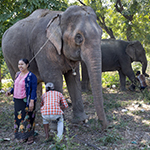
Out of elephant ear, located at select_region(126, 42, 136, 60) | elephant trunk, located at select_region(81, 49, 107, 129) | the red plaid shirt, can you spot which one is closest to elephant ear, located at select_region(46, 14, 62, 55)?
elephant trunk, located at select_region(81, 49, 107, 129)

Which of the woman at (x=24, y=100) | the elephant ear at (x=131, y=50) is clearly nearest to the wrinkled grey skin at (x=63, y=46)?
the woman at (x=24, y=100)

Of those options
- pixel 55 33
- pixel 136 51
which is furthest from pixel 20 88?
pixel 136 51

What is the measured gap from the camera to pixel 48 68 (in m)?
3.92

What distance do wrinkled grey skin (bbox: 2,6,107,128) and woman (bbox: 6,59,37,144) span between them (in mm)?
540

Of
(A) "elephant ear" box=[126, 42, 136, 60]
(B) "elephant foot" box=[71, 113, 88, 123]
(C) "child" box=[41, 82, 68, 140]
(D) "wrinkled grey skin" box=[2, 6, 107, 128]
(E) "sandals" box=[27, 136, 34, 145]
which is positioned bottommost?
(E) "sandals" box=[27, 136, 34, 145]

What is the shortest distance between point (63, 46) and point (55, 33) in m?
0.30

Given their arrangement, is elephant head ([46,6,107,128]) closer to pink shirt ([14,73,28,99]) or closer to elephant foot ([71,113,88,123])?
pink shirt ([14,73,28,99])

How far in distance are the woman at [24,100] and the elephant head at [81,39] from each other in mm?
779

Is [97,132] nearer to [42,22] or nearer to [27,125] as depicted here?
[27,125]

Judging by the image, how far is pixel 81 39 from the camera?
3.54 metres

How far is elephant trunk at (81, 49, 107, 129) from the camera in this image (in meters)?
3.38

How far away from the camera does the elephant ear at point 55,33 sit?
3783mm

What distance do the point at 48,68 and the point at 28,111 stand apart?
36.8 inches

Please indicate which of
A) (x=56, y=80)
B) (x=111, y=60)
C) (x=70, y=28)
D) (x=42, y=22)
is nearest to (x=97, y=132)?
(x=56, y=80)
